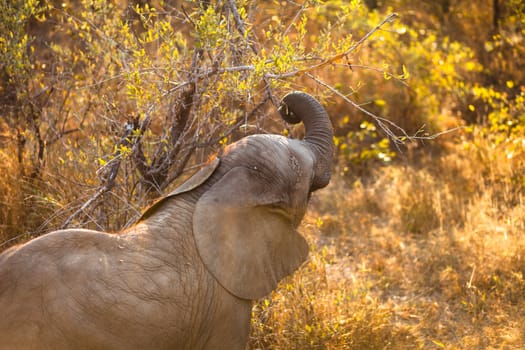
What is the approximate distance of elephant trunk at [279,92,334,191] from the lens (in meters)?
4.07

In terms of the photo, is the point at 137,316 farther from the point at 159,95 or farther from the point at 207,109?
the point at 207,109

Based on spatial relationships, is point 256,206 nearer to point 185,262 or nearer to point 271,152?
point 271,152

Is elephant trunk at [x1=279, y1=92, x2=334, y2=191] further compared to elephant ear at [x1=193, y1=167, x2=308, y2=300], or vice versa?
elephant trunk at [x1=279, y1=92, x2=334, y2=191]

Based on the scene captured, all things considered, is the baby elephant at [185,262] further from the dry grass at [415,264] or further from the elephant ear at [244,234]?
the dry grass at [415,264]

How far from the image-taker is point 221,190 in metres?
3.68

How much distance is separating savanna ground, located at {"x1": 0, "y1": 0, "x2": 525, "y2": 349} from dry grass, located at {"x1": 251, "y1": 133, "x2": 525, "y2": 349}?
0.06 feet

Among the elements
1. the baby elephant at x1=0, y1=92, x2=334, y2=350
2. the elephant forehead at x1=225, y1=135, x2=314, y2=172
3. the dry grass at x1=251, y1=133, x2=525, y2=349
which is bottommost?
the dry grass at x1=251, y1=133, x2=525, y2=349

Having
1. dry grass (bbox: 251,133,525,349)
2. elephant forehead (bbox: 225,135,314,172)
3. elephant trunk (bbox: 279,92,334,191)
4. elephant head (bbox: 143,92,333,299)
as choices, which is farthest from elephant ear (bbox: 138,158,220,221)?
dry grass (bbox: 251,133,525,349)

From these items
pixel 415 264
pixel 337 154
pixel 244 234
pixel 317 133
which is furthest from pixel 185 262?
pixel 337 154

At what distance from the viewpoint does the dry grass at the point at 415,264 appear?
5000mm

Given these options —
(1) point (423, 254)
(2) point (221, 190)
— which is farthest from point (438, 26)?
(2) point (221, 190)

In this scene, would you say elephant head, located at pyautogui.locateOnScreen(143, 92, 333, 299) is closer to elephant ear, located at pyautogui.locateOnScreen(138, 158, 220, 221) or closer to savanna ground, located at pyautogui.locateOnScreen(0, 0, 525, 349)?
elephant ear, located at pyautogui.locateOnScreen(138, 158, 220, 221)

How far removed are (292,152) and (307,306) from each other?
1.53m

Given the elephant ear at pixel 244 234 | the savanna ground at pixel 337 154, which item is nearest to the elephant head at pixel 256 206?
the elephant ear at pixel 244 234
